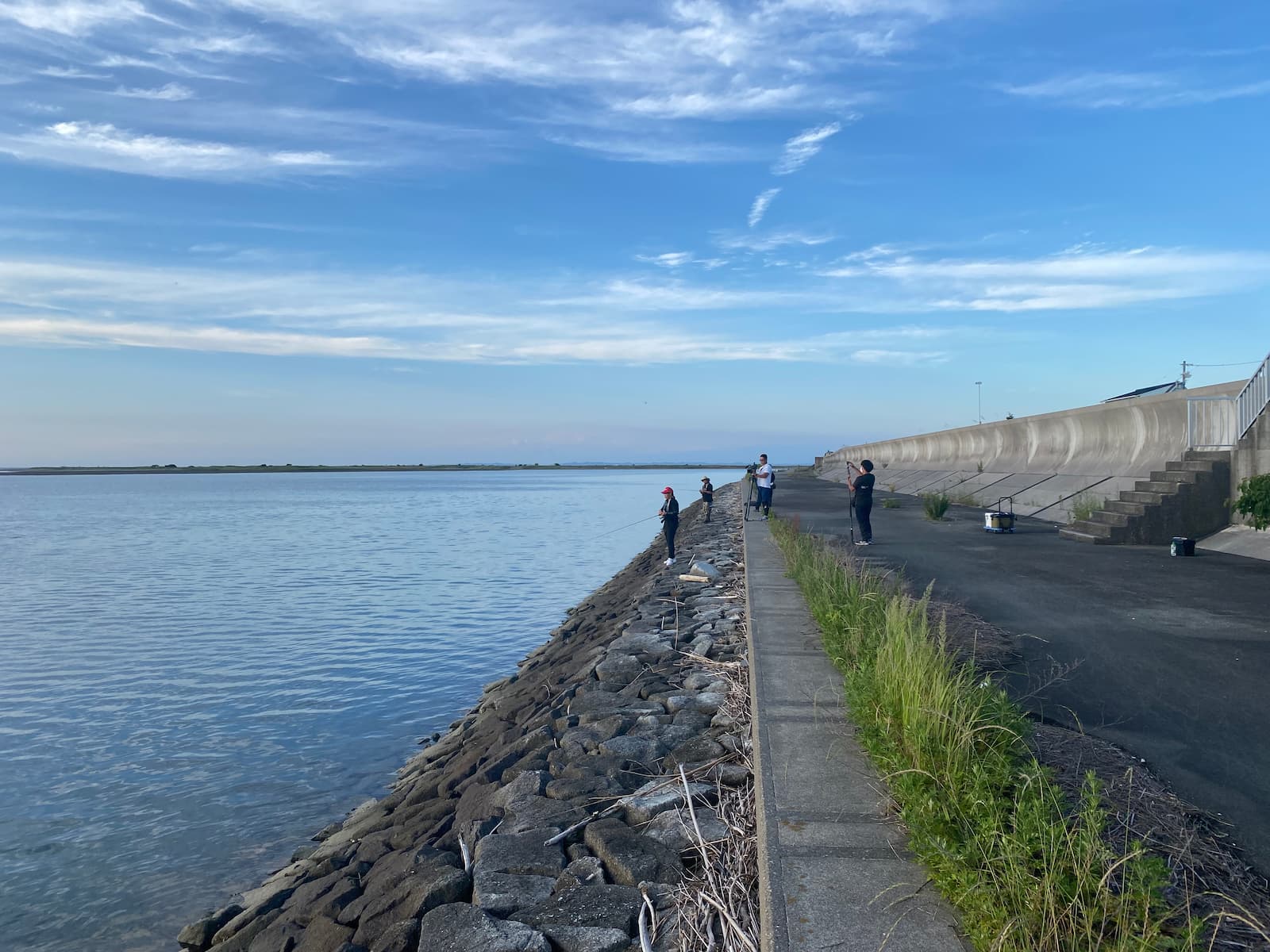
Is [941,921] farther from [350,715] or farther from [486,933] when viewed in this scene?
[350,715]

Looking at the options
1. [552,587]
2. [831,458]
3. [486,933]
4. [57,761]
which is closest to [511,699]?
[57,761]

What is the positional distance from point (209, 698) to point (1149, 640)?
1247 centimetres

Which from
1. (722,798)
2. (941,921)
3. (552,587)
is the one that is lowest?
(552,587)

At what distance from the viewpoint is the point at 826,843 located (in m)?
3.71

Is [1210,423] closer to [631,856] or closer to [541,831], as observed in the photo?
[541,831]

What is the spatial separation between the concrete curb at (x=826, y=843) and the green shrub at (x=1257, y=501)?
988 cm

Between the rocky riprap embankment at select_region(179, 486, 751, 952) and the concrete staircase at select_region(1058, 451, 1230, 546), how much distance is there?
8033 mm

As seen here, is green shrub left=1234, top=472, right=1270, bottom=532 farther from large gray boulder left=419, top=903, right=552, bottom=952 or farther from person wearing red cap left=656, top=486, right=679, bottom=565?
large gray boulder left=419, top=903, right=552, bottom=952

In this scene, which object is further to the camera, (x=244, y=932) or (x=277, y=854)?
(x=277, y=854)

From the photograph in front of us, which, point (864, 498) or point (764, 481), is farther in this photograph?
point (764, 481)

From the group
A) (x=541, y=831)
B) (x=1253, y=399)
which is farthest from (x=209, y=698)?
(x=1253, y=399)

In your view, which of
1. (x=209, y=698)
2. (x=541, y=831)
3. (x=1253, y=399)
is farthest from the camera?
(x=1253, y=399)

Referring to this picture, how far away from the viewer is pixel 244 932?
19.7 ft

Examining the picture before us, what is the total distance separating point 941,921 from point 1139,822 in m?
1.29
